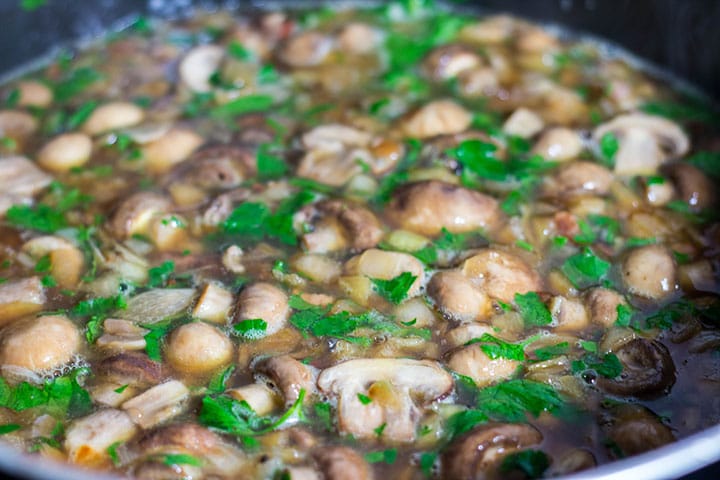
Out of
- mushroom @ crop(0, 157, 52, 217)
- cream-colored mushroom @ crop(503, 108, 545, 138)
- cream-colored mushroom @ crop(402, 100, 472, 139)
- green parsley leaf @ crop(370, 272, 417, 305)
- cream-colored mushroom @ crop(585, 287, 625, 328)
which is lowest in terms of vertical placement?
cream-colored mushroom @ crop(585, 287, 625, 328)

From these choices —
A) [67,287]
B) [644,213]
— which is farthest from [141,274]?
[644,213]

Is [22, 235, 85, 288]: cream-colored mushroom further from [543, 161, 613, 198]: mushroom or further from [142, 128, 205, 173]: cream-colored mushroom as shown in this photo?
[543, 161, 613, 198]: mushroom

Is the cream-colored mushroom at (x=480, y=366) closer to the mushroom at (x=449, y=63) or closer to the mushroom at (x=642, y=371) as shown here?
the mushroom at (x=642, y=371)

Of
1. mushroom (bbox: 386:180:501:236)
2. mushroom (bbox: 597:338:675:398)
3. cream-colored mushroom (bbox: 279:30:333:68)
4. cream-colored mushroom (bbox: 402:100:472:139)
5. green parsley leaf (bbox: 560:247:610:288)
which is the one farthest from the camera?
cream-colored mushroom (bbox: 279:30:333:68)

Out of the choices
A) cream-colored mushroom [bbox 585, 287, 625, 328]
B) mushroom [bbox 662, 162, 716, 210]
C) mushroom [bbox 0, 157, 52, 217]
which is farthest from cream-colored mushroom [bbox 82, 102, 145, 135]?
mushroom [bbox 662, 162, 716, 210]

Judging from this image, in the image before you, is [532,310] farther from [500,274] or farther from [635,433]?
[635,433]

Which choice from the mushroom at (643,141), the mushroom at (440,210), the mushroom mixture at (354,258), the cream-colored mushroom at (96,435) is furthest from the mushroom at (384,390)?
the mushroom at (643,141)
